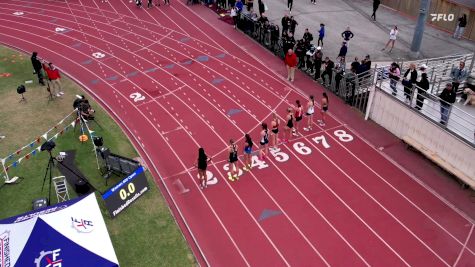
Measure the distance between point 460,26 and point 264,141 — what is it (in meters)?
16.2

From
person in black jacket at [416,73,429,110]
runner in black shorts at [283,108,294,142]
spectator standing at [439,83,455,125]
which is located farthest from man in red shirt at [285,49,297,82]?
spectator standing at [439,83,455,125]

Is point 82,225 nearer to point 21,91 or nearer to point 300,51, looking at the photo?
point 21,91

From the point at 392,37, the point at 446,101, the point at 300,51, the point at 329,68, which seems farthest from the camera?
the point at 392,37

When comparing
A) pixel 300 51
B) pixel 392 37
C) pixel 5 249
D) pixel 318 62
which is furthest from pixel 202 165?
pixel 392 37

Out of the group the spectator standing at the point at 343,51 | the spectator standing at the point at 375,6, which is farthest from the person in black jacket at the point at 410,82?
the spectator standing at the point at 375,6

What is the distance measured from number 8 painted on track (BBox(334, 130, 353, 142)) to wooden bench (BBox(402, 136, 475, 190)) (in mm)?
2029

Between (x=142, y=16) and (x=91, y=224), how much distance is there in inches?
804

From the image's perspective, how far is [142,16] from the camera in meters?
29.1

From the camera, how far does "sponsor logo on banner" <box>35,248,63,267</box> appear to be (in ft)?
33.6

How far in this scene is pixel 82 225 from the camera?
1134 centimetres

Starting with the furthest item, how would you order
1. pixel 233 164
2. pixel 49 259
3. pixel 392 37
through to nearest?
pixel 392 37
pixel 233 164
pixel 49 259

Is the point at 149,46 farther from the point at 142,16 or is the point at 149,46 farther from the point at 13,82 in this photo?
the point at 13,82

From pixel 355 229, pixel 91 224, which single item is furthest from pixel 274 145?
pixel 91 224

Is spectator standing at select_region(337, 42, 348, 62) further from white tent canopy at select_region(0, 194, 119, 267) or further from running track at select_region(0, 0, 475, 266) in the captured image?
white tent canopy at select_region(0, 194, 119, 267)
